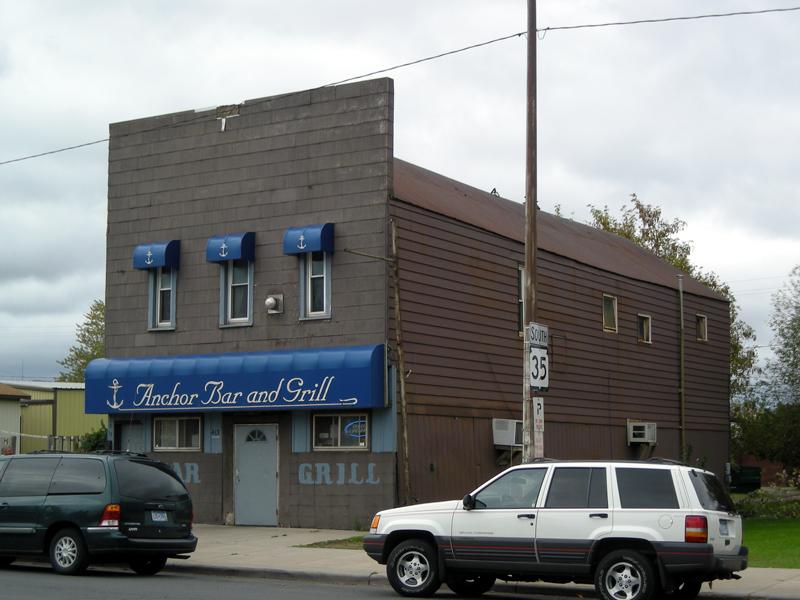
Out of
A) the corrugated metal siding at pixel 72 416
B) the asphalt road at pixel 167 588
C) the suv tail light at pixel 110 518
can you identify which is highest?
the corrugated metal siding at pixel 72 416

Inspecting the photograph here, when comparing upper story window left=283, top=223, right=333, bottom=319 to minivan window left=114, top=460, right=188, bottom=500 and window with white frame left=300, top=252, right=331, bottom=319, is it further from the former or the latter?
minivan window left=114, top=460, right=188, bottom=500

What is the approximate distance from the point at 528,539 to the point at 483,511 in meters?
0.70

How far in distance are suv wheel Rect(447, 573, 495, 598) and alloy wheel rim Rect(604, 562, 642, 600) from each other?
2.04 metres

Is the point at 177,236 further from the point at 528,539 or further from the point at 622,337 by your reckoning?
the point at 528,539

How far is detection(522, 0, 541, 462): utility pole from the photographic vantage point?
54.4ft

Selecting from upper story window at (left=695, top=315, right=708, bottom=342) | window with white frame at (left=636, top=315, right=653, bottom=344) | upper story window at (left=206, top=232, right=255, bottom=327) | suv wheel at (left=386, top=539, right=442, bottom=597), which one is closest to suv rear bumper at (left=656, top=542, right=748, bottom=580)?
suv wheel at (left=386, top=539, right=442, bottom=597)

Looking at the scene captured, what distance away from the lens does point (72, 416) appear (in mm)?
46469

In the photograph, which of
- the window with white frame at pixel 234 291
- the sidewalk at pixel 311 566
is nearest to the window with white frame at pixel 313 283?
the window with white frame at pixel 234 291

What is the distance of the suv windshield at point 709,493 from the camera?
12.6 meters

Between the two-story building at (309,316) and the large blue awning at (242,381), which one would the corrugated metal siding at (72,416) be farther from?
the large blue awning at (242,381)

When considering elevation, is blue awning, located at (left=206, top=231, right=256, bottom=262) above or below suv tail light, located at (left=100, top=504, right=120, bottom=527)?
above

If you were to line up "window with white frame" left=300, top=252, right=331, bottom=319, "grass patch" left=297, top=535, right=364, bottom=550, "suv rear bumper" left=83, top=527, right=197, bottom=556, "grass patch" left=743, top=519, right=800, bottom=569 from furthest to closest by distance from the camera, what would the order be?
"window with white frame" left=300, top=252, right=331, bottom=319, "grass patch" left=297, top=535, right=364, bottom=550, "grass patch" left=743, top=519, right=800, bottom=569, "suv rear bumper" left=83, top=527, right=197, bottom=556

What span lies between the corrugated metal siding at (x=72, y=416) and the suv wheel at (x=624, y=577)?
1383 inches

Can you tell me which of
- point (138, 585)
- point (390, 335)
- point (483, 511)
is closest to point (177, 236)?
point (390, 335)
